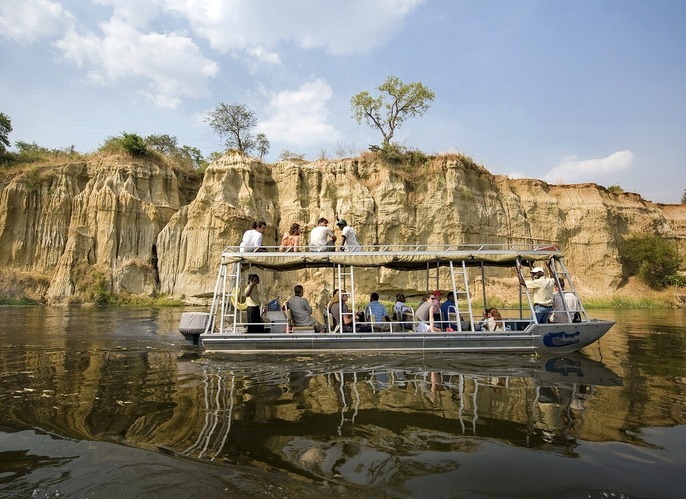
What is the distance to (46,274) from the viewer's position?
32469mm

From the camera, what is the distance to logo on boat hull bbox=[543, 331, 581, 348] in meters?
10.4

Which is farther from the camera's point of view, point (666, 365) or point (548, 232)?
point (548, 232)

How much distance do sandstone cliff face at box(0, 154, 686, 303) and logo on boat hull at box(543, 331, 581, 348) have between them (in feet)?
65.9

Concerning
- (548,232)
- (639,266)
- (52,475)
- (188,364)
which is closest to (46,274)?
(188,364)

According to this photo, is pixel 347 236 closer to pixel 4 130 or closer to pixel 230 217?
pixel 230 217

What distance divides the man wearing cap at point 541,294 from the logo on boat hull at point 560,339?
1.63ft

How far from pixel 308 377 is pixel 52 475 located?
4.63 meters

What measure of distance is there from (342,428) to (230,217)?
29.2 meters

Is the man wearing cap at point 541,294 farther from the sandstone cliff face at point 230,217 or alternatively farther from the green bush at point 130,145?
the green bush at point 130,145

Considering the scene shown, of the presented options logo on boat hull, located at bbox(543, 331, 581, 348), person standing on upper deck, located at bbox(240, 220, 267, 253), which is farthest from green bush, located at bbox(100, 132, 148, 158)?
logo on boat hull, located at bbox(543, 331, 581, 348)

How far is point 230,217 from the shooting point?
32.9 meters

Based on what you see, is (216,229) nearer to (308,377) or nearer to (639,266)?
(308,377)

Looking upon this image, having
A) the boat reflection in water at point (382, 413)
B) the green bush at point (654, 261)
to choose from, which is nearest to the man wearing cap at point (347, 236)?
the boat reflection in water at point (382, 413)

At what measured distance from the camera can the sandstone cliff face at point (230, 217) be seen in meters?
32.5
